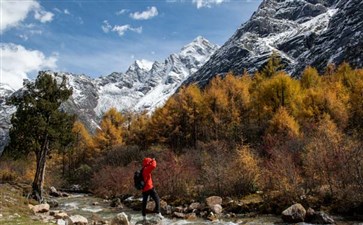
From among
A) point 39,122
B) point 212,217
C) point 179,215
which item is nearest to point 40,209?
point 179,215

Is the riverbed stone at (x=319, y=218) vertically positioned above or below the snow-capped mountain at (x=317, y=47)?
below

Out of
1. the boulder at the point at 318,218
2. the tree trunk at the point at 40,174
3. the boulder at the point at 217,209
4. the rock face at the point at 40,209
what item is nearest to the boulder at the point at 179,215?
the boulder at the point at 217,209

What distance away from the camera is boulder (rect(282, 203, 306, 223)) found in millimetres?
24855

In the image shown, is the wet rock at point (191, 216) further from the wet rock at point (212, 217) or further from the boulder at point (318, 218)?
the boulder at point (318, 218)

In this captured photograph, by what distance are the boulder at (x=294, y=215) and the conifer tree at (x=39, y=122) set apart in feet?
76.2

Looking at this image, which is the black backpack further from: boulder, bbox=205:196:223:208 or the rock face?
boulder, bbox=205:196:223:208

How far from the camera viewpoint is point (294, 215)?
2500cm

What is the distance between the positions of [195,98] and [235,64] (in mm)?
129090

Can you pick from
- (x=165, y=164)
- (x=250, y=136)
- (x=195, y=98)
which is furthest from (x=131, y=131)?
(x=165, y=164)

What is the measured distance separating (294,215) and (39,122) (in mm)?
24617

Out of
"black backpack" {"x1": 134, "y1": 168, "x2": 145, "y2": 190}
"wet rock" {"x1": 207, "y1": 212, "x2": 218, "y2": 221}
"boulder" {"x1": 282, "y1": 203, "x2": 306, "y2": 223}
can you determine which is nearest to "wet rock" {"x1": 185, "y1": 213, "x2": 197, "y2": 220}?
"wet rock" {"x1": 207, "y1": 212, "x2": 218, "y2": 221}

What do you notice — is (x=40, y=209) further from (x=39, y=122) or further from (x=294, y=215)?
(x=294, y=215)

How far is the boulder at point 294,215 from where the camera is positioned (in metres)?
24.9

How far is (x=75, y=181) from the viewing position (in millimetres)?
73688
